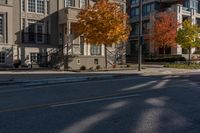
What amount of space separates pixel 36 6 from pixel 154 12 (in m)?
28.5

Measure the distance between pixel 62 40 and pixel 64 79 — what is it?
16655mm

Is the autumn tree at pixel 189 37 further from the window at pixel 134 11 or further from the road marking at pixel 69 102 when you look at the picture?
the road marking at pixel 69 102

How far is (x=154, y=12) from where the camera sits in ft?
202

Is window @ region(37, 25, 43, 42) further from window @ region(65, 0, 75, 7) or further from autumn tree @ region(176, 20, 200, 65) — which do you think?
autumn tree @ region(176, 20, 200, 65)

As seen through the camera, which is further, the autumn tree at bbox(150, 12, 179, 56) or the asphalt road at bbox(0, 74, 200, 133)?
the autumn tree at bbox(150, 12, 179, 56)

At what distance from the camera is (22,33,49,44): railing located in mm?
36562

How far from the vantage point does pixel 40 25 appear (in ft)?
124

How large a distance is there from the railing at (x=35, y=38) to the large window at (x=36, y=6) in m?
2.36

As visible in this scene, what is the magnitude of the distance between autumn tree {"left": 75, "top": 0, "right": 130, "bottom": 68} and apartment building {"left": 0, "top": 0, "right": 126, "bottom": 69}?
11.1 feet

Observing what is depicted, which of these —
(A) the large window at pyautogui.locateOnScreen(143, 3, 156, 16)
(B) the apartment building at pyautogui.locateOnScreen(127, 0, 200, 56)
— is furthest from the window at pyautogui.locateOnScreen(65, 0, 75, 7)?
(A) the large window at pyautogui.locateOnScreen(143, 3, 156, 16)

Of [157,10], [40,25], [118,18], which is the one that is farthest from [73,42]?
[157,10]

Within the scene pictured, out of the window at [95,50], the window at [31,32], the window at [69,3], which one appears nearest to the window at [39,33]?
the window at [31,32]

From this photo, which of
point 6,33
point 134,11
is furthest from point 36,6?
point 134,11

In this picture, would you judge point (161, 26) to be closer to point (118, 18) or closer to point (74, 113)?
point (118, 18)
